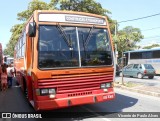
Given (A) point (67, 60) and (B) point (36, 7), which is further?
(B) point (36, 7)

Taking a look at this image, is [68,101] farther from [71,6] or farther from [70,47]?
[71,6]

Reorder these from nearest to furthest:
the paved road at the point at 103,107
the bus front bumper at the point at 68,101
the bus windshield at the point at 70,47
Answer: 1. the bus front bumper at the point at 68,101
2. the bus windshield at the point at 70,47
3. the paved road at the point at 103,107

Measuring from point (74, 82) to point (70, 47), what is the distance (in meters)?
1.05

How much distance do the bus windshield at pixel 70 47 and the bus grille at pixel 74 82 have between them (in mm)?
333

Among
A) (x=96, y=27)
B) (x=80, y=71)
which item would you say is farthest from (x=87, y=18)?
(x=80, y=71)

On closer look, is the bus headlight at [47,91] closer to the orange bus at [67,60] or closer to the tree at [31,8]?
the orange bus at [67,60]

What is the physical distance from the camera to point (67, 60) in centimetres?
746

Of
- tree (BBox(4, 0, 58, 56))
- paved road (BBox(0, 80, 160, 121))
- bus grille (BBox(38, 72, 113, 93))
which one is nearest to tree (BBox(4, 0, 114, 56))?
tree (BBox(4, 0, 58, 56))

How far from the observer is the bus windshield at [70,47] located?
7.28m

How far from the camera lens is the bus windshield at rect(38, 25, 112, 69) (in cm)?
728

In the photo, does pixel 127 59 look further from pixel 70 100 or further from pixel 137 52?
pixel 70 100

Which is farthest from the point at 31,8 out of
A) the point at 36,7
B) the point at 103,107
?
the point at 103,107

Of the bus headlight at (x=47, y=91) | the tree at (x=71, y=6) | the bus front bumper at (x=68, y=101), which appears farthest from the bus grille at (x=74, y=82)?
the tree at (x=71, y=6)

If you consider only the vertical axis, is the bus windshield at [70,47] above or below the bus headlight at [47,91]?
above
